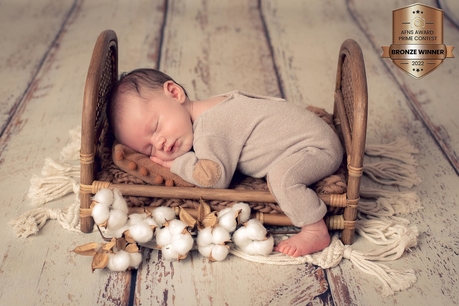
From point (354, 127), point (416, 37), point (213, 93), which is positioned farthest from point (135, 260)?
point (416, 37)

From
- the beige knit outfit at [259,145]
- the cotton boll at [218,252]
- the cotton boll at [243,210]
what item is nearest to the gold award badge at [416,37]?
the beige knit outfit at [259,145]

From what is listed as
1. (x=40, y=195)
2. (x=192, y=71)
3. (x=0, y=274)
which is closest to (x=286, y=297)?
(x=0, y=274)

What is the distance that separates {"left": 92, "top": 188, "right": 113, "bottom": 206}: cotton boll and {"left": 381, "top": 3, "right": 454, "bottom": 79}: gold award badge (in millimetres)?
1087

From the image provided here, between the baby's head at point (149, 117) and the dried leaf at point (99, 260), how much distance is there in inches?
12.3

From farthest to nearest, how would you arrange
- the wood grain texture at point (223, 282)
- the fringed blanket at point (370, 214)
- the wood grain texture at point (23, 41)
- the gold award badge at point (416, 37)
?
the wood grain texture at point (23, 41)
the gold award badge at point (416, 37)
the fringed blanket at point (370, 214)
the wood grain texture at point (223, 282)

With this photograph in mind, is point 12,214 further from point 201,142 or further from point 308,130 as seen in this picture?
point 308,130

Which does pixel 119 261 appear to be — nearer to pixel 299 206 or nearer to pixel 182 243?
pixel 182 243

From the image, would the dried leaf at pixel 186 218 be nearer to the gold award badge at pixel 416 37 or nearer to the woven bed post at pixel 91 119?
the woven bed post at pixel 91 119

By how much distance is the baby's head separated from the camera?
153cm

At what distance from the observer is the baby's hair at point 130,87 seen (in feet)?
5.07

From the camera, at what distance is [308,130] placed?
1551 mm

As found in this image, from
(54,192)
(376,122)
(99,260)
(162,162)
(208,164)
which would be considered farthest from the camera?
(376,122)

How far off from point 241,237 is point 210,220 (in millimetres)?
83

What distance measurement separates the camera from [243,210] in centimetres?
144
